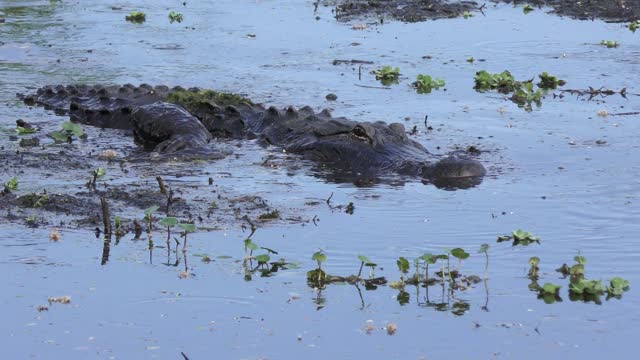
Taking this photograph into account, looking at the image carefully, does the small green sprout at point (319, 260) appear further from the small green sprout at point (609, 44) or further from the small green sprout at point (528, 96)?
the small green sprout at point (609, 44)

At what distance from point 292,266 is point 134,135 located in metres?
5.25

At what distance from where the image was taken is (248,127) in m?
13.0

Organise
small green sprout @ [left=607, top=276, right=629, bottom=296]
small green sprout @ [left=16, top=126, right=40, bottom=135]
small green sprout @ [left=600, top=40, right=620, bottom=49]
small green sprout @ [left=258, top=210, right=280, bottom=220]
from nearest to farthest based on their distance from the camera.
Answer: small green sprout @ [left=607, top=276, right=629, bottom=296]
small green sprout @ [left=258, top=210, right=280, bottom=220]
small green sprout @ [left=16, top=126, right=40, bottom=135]
small green sprout @ [left=600, top=40, right=620, bottom=49]

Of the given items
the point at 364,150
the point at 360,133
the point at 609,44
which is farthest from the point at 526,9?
the point at 364,150

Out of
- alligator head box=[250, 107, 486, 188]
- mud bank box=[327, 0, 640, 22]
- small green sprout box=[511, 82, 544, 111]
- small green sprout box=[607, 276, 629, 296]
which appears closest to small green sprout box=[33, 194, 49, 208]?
alligator head box=[250, 107, 486, 188]

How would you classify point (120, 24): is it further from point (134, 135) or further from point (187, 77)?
point (134, 135)

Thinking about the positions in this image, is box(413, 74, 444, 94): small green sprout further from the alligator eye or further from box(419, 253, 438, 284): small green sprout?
box(419, 253, 438, 284): small green sprout

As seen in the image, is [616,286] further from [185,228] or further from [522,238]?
[185,228]

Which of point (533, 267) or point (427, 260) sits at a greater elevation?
point (427, 260)

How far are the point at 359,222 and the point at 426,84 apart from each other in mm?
5710

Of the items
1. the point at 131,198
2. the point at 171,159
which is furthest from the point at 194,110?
the point at 131,198

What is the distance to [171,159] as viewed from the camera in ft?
38.3

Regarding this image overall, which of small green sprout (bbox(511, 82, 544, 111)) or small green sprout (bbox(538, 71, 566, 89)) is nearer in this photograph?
small green sprout (bbox(511, 82, 544, 111))

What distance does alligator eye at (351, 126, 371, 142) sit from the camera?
11891mm
